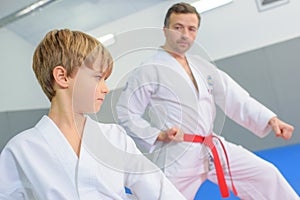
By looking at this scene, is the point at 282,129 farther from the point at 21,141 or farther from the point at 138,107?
the point at 21,141

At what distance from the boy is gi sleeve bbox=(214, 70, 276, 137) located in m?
0.66

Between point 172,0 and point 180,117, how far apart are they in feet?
12.7

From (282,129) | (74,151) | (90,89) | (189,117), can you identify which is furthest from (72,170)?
(282,129)

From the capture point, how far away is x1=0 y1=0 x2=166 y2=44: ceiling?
5.27 metres

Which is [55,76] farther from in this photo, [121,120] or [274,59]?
[274,59]

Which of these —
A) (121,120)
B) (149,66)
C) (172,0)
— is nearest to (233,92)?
(149,66)

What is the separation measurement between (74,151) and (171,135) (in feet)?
0.94

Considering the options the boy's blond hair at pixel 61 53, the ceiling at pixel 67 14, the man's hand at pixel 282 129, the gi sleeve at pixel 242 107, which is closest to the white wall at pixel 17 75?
the ceiling at pixel 67 14

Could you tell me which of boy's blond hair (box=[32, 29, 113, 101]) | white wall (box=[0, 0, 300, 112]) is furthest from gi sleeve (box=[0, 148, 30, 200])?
white wall (box=[0, 0, 300, 112])

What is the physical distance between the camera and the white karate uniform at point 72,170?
83 centimetres

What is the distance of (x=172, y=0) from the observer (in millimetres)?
4789

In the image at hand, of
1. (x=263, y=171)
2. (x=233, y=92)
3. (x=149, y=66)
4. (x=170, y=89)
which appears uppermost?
(x=149, y=66)

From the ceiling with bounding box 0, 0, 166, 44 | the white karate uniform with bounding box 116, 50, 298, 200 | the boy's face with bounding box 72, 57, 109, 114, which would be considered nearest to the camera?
the boy's face with bounding box 72, 57, 109, 114

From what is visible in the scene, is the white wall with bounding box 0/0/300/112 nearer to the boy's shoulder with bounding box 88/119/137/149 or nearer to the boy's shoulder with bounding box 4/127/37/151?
the boy's shoulder with bounding box 88/119/137/149
